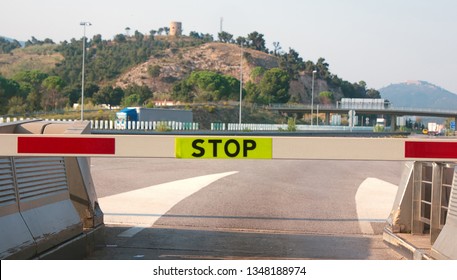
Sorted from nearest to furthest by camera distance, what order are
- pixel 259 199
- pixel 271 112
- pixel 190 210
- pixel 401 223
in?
pixel 401 223 → pixel 190 210 → pixel 259 199 → pixel 271 112

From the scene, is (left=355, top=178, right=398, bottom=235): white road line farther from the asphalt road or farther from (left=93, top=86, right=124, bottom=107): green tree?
(left=93, top=86, right=124, bottom=107): green tree

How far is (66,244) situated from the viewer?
7156mm

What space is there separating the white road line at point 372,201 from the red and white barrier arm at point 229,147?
16.9 ft

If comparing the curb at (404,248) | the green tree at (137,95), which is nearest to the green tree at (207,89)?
the green tree at (137,95)

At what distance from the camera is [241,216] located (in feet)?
38.2

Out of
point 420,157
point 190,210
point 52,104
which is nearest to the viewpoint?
point 420,157

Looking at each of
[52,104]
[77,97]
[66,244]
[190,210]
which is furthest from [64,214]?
[77,97]

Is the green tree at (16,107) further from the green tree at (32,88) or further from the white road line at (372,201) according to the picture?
the white road line at (372,201)

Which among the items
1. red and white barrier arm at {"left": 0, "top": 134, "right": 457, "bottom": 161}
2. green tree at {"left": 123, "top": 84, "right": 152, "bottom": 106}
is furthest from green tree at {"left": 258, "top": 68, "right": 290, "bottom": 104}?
red and white barrier arm at {"left": 0, "top": 134, "right": 457, "bottom": 161}

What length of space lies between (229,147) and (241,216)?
6864 millimetres

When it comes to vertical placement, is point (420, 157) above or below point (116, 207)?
above

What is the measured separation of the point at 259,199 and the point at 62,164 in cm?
734

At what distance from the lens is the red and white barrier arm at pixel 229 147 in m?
4.80

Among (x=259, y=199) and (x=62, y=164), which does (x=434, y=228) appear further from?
(x=259, y=199)
